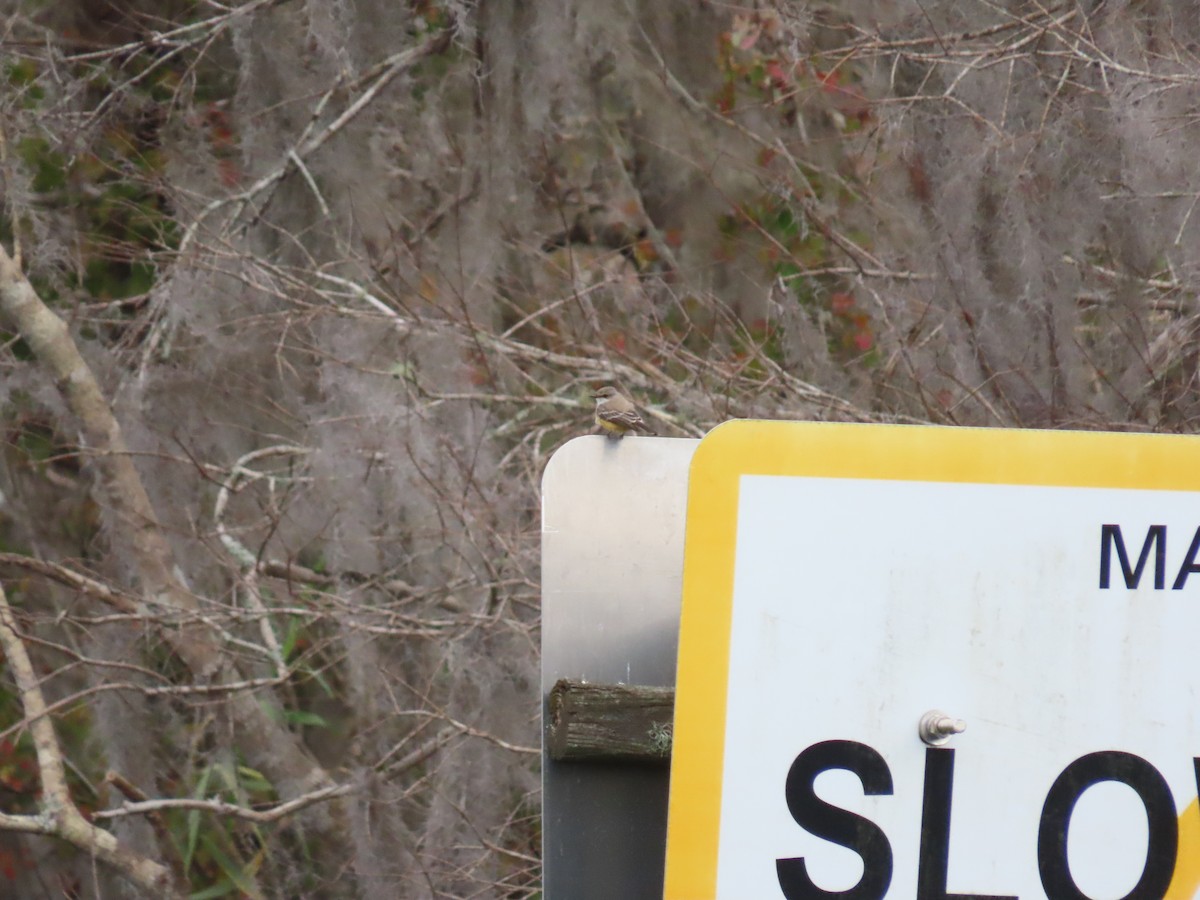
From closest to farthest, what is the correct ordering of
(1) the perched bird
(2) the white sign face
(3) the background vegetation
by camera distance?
(2) the white sign face
(1) the perched bird
(3) the background vegetation

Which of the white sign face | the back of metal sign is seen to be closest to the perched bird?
the back of metal sign

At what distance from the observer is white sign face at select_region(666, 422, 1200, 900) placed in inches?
47.6

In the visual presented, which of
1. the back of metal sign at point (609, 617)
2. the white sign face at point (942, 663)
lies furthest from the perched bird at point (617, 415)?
the white sign face at point (942, 663)

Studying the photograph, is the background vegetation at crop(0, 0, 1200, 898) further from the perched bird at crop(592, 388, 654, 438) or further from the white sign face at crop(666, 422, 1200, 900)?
the white sign face at crop(666, 422, 1200, 900)

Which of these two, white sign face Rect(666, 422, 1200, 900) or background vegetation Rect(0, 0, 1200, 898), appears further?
background vegetation Rect(0, 0, 1200, 898)

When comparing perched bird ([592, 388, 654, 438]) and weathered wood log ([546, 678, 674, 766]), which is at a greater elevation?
perched bird ([592, 388, 654, 438])

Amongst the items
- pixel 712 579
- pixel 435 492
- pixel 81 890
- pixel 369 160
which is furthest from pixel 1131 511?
pixel 81 890

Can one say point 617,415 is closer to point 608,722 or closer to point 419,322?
point 419,322

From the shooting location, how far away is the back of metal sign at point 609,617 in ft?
4.21

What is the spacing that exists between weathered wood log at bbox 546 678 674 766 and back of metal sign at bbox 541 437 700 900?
0.07ft

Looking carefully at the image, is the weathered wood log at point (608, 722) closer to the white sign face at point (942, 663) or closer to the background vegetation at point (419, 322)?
the white sign face at point (942, 663)

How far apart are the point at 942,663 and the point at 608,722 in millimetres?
313

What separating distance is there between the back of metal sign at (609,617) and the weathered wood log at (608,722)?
2cm

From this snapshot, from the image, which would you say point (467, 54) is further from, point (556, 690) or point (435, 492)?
point (556, 690)
